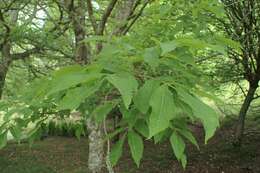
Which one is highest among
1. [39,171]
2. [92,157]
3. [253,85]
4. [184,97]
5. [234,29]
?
[234,29]

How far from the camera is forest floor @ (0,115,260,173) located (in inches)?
493

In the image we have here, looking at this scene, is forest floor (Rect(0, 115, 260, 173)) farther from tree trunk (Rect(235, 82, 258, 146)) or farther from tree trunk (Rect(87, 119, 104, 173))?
tree trunk (Rect(87, 119, 104, 173))


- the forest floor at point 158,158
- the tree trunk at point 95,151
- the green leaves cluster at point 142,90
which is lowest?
the forest floor at point 158,158

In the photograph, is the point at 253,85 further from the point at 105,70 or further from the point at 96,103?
the point at 105,70

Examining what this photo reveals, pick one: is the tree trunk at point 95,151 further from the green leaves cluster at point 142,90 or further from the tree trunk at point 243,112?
the green leaves cluster at point 142,90

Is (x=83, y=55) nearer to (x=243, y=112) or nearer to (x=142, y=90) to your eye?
(x=243, y=112)

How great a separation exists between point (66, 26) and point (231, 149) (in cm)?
645

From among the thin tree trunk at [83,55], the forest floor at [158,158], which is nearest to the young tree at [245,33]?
the forest floor at [158,158]

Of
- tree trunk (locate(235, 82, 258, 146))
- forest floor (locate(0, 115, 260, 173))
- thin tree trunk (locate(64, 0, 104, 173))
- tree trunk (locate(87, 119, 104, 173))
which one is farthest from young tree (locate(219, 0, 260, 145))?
tree trunk (locate(87, 119, 104, 173))

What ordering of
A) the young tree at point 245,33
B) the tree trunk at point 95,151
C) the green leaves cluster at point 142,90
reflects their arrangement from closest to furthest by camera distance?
the green leaves cluster at point 142,90 → the tree trunk at point 95,151 → the young tree at point 245,33

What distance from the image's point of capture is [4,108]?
2.79 m

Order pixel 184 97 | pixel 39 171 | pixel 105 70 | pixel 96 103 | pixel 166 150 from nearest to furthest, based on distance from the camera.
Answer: pixel 184 97, pixel 105 70, pixel 96 103, pixel 39 171, pixel 166 150

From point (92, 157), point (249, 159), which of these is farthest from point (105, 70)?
point (249, 159)

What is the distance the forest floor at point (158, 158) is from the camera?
12.5 m
